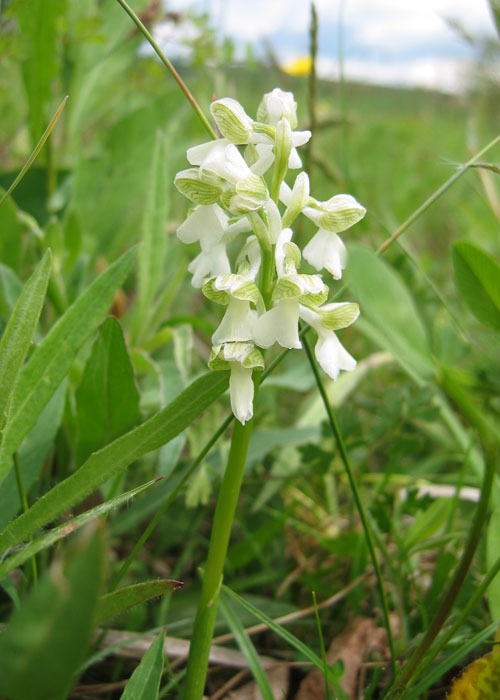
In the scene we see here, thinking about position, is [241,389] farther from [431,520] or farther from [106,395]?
[431,520]

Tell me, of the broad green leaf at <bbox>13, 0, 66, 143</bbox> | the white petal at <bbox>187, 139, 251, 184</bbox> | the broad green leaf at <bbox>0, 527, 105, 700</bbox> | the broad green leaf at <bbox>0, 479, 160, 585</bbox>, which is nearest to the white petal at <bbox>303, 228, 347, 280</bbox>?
the white petal at <bbox>187, 139, 251, 184</bbox>

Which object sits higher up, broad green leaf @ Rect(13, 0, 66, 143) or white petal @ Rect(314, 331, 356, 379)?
broad green leaf @ Rect(13, 0, 66, 143)

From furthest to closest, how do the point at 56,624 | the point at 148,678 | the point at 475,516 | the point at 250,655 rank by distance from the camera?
the point at 250,655 → the point at 148,678 → the point at 475,516 → the point at 56,624

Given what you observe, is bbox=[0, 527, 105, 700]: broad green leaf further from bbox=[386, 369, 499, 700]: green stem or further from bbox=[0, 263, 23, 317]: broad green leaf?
bbox=[0, 263, 23, 317]: broad green leaf

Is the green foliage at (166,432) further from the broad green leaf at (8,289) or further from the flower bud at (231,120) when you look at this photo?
the flower bud at (231,120)

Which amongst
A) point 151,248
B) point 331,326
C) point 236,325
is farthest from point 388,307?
point 151,248

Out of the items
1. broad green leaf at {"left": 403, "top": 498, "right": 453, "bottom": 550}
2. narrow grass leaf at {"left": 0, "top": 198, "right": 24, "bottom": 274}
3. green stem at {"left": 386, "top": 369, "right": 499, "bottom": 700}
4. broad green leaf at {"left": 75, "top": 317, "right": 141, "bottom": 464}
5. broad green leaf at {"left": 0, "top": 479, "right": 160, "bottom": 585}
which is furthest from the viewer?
narrow grass leaf at {"left": 0, "top": 198, "right": 24, "bottom": 274}

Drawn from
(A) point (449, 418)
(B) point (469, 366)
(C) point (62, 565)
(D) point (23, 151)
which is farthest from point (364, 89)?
(C) point (62, 565)

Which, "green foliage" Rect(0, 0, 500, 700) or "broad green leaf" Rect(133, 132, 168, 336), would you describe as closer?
"green foliage" Rect(0, 0, 500, 700)
